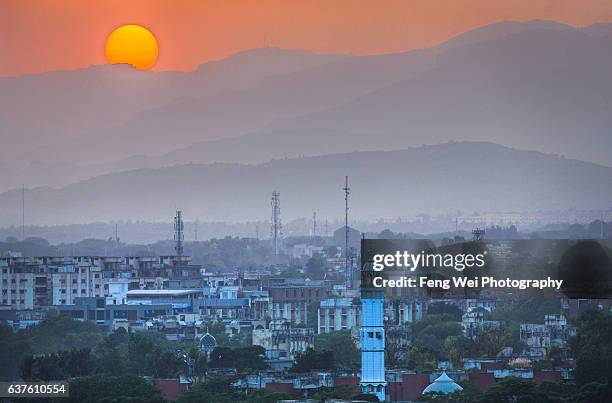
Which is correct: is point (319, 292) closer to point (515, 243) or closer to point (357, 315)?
point (357, 315)

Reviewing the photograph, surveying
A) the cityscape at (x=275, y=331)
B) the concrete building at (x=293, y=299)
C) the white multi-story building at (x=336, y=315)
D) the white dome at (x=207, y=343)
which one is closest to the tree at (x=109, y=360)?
the cityscape at (x=275, y=331)

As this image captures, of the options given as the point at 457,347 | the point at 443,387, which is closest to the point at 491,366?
the point at 443,387

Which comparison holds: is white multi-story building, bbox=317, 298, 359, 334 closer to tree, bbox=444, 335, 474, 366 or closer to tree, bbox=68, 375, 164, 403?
tree, bbox=444, 335, 474, 366

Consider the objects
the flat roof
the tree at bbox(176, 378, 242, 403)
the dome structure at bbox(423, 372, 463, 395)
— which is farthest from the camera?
the flat roof

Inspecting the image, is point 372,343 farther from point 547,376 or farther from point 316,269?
point 316,269

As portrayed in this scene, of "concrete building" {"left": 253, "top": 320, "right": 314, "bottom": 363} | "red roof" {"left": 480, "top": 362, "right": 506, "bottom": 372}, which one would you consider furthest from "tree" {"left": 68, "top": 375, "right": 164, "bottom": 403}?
"concrete building" {"left": 253, "top": 320, "right": 314, "bottom": 363}

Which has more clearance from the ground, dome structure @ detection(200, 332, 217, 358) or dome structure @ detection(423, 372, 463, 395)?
dome structure @ detection(200, 332, 217, 358)

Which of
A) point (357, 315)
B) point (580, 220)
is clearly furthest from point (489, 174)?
point (357, 315)
